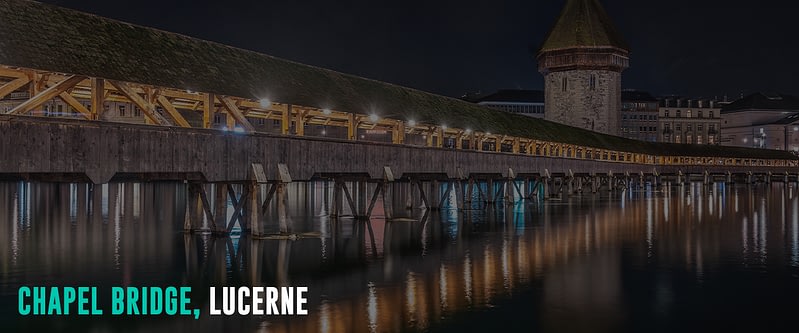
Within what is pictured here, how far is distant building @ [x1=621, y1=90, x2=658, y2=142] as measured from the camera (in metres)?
139

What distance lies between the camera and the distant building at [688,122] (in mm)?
142250

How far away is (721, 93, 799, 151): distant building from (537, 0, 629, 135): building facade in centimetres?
6378

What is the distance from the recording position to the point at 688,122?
472 feet

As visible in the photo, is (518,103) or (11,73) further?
(518,103)

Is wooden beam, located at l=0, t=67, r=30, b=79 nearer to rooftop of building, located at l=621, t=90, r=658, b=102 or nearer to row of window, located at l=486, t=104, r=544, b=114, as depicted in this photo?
row of window, located at l=486, t=104, r=544, b=114

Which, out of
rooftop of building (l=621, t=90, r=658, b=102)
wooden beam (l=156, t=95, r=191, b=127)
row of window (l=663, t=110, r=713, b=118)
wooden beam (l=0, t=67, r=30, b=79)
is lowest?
wooden beam (l=156, t=95, r=191, b=127)

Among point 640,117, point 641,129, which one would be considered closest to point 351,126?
point 640,117

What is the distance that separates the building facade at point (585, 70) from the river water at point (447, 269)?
41.2 m

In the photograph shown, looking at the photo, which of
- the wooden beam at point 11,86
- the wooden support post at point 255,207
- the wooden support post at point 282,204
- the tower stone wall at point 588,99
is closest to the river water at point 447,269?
the wooden support post at point 255,207

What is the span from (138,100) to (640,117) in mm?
129773

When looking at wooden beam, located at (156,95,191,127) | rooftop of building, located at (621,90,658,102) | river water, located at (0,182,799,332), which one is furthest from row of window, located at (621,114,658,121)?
wooden beam, located at (156,95,191,127)

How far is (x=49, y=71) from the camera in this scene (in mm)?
17969

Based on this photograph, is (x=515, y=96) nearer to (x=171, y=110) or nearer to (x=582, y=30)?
(x=582, y=30)

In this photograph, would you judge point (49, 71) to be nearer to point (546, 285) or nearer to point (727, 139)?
point (546, 285)
